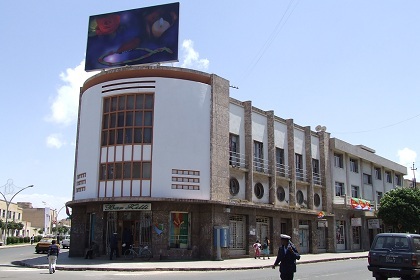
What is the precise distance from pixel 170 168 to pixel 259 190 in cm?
866

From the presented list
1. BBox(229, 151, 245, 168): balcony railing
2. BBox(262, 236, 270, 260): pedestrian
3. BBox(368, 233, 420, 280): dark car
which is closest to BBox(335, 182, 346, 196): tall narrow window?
BBox(262, 236, 270, 260): pedestrian

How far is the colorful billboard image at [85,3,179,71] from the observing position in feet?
99.1

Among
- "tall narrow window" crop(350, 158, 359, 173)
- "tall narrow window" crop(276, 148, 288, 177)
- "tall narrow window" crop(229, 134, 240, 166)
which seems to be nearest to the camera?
"tall narrow window" crop(229, 134, 240, 166)

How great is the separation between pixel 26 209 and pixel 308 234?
9916cm

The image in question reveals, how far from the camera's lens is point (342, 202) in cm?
4191

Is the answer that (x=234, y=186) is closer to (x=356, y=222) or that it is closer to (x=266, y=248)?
(x=266, y=248)

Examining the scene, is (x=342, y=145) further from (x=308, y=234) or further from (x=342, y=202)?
(x=308, y=234)

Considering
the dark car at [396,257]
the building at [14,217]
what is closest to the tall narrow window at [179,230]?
the dark car at [396,257]

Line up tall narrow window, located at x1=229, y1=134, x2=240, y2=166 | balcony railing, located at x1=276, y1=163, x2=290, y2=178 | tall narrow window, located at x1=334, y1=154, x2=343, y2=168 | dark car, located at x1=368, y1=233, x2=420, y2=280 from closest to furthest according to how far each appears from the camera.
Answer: dark car, located at x1=368, y1=233, x2=420, y2=280 → tall narrow window, located at x1=229, y1=134, x2=240, y2=166 → balcony railing, located at x1=276, y1=163, x2=290, y2=178 → tall narrow window, located at x1=334, y1=154, x2=343, y2=168

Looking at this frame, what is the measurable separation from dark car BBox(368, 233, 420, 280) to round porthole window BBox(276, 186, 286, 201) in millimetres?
18914

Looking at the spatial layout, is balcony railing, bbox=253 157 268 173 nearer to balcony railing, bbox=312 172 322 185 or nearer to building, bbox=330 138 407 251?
balcony railing, bbox=312 172 322 185

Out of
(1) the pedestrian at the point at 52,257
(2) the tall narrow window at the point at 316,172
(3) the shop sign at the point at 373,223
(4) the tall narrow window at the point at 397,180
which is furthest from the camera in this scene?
(4) the tall narrow window at the point at 397,180

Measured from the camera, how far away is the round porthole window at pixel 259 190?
107ft

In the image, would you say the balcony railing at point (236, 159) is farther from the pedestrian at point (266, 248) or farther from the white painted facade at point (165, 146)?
the pedestrian at point (266, 248)
